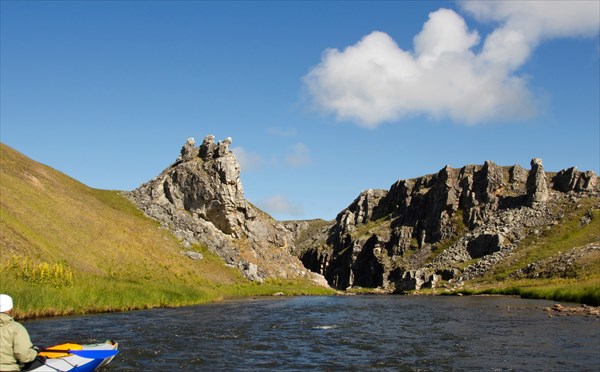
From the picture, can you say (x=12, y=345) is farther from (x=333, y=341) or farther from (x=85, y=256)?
(x=85, y=256)

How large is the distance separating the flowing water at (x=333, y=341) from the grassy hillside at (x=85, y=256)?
12.9 feet

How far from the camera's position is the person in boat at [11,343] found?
16875mm

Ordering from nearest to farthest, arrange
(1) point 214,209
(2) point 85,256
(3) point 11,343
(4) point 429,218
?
1. (3) point 11,343
2. (2) point 85,256
3. (1) point 214,209
4. (4) point 429,218

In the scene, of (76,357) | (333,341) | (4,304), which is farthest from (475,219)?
(4,304)

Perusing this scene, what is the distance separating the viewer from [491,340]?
3400 centimetres

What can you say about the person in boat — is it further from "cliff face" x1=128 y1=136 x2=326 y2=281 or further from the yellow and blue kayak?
"cliff face" x1=128 y1=136 x2=326 y2=281

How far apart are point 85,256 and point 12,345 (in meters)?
54.5

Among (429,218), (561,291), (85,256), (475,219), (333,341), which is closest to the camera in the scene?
(333,341)

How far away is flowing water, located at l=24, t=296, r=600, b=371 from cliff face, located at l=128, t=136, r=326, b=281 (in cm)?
A: 6338

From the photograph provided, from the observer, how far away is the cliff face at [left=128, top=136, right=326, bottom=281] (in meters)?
112

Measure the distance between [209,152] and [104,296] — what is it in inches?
3407

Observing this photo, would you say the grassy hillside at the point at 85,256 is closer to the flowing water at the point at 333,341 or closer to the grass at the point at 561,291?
the flowing water at the point at 333,341

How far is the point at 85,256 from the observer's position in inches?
2670

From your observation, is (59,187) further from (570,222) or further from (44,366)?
(570,222)
